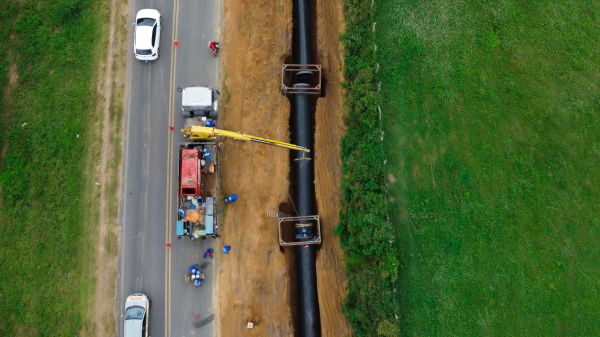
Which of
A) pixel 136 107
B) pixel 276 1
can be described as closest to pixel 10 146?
pixel 136 107

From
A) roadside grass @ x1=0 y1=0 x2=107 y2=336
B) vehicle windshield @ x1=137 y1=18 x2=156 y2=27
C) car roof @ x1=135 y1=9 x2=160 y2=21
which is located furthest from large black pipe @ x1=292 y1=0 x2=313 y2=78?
roadside grass @ x1=0 y1=0 x2=107 y2=336

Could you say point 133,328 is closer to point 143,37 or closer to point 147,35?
point 143,37

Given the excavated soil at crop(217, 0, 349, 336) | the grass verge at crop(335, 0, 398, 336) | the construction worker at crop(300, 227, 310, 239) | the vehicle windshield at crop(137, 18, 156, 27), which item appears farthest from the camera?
the vehicle windshield at crop(137, 18, 156, 27)

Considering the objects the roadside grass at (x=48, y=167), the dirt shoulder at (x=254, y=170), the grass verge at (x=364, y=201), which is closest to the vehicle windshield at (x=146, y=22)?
the roadside grass at (x=48, y=167)

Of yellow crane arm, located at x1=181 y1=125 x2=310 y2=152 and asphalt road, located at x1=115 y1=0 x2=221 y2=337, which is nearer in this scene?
yellow crane arm, located at x1=181 y1=125 x2=310 y2=152

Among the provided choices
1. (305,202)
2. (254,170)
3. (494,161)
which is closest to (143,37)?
(254,170)

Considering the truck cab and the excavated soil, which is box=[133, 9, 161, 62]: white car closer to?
the truck cab

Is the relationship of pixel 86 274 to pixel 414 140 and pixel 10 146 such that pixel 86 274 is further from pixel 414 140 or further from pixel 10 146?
pixel 414 140
